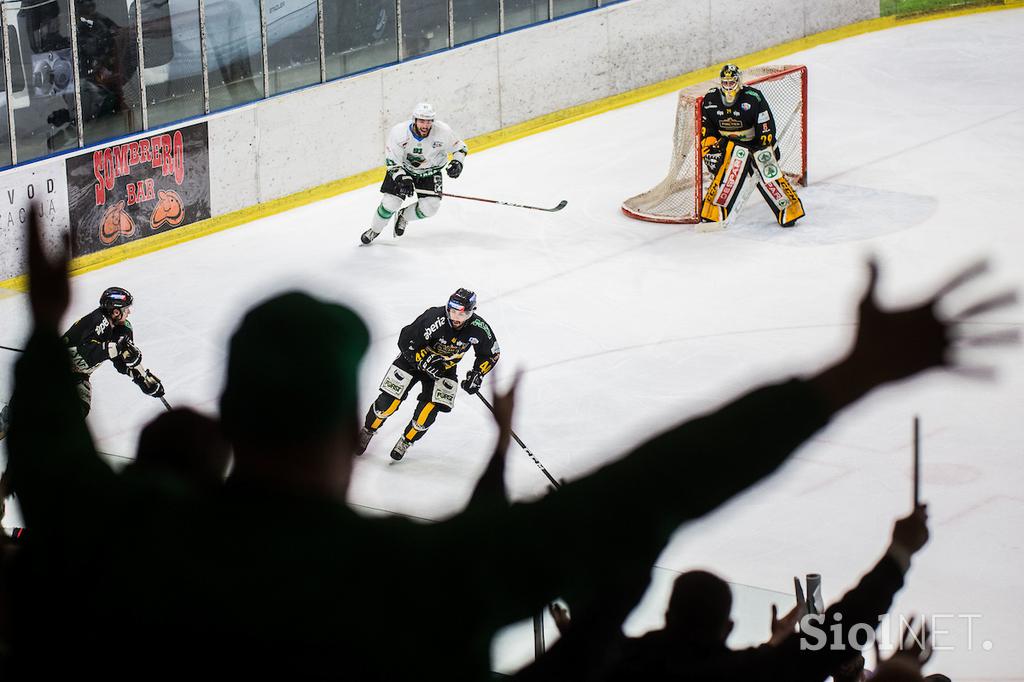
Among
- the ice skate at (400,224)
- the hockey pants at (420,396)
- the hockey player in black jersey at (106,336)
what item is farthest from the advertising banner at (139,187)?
the hockey pants at (420,396)

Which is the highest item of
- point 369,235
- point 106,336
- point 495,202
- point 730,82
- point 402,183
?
point 730,82

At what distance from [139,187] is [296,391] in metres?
11.3

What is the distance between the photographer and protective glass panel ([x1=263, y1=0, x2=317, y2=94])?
43.5 feet

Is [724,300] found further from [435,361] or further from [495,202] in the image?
[435,361]

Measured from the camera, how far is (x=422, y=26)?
14461mm

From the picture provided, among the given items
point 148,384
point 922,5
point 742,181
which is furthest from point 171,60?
point 922,5

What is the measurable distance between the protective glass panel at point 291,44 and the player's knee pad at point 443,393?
6.25m

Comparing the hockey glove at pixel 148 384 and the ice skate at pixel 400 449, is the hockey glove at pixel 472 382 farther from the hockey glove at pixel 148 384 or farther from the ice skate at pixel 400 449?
the hockey glove at pixel 148 384

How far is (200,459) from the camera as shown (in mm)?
1460

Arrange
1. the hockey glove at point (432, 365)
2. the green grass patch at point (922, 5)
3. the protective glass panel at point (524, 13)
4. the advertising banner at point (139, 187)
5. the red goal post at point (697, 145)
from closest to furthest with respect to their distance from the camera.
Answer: the hockey glove at point (432, 365)
the advertising banner at point (139, 187)
the red goal post at point (697, 145)
the protective glass panel at point (524, 13)
the green grass patch at point (922, 5)

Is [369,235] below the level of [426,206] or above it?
below

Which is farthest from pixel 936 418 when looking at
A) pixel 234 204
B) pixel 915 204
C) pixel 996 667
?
pixel 234 204

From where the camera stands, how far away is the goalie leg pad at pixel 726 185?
12.1 meters

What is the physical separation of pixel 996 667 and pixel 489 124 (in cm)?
1063
